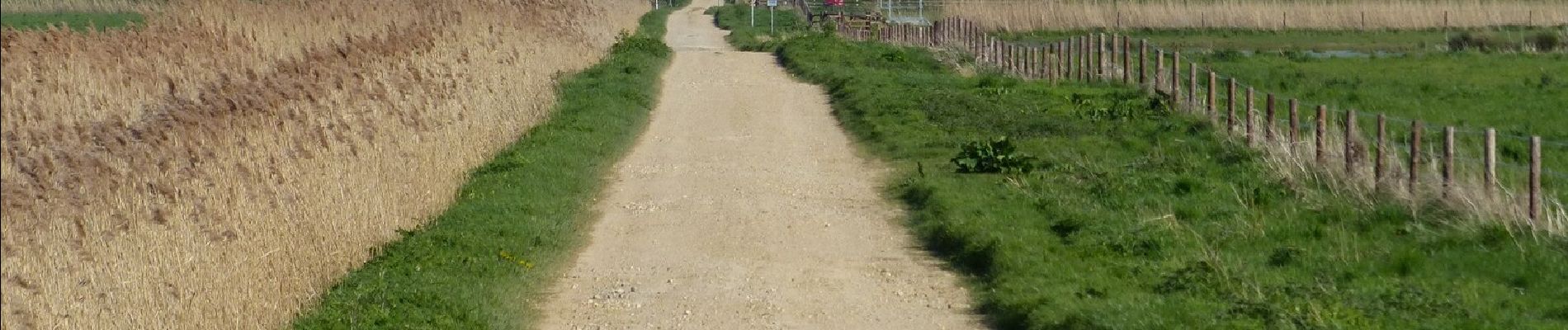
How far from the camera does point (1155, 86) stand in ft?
77.6

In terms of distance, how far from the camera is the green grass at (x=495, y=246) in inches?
377

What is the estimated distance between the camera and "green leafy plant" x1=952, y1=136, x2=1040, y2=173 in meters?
15.8

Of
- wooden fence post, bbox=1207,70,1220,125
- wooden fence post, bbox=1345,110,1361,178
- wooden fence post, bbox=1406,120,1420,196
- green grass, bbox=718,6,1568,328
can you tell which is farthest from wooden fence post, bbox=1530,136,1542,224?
wooden fence post, bbox=1207,70,1220,125

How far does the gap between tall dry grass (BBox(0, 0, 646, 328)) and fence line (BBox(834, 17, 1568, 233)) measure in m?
6.81

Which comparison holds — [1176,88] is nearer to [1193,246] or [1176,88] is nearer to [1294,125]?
[1294,125]

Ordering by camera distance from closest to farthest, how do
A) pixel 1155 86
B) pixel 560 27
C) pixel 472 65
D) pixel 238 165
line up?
pixel 238 165, pixel 472 65, pixel 1155 86, pixel 560 27

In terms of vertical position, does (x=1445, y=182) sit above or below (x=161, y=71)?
below

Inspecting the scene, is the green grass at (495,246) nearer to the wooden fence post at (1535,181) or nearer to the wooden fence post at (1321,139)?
the wooden fence post at (1321,139)

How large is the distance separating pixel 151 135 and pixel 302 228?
4.50ft

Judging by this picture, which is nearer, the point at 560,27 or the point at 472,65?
the point at 472,65

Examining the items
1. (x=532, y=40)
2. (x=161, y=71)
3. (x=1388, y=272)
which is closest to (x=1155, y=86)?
(x=532, y=40)

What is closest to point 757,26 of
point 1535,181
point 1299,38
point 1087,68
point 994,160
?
point 1299,38

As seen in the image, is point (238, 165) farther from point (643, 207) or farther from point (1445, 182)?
point (1445, 182)

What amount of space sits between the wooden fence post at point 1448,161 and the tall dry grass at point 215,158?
22.6 feet
